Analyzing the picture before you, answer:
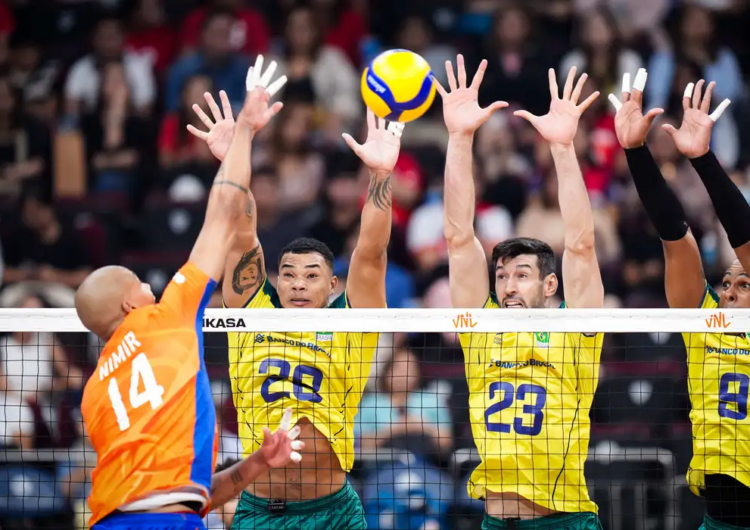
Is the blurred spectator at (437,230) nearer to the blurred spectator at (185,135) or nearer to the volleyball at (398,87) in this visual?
the blurred spectator at (185,135)

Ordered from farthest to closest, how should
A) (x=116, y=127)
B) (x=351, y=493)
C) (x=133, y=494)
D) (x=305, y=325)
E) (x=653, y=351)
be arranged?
(x=116, y=127) → (x=653, y=351) → (x=351, y=493) → (x=305, y=325) → (x=133, y=494)

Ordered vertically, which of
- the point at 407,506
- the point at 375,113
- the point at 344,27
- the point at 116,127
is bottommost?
the point at 407,506

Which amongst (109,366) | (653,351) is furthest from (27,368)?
(653,351)

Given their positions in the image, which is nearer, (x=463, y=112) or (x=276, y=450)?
(x=276, y=450)

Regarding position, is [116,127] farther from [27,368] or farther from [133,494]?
[133,494]

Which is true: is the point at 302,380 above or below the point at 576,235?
below

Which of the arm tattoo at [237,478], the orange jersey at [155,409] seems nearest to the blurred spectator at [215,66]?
the orange jersey at [155,409]

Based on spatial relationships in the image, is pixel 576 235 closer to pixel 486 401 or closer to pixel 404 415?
pixel 486 401

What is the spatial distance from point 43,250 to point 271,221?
2.99 meters

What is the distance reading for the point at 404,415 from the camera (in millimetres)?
10312

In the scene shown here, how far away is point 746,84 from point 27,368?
11.0 metres

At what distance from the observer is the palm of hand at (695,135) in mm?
7766

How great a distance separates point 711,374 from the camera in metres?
7.97

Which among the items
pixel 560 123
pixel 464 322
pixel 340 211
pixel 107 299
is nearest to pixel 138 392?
pixel 107 299
